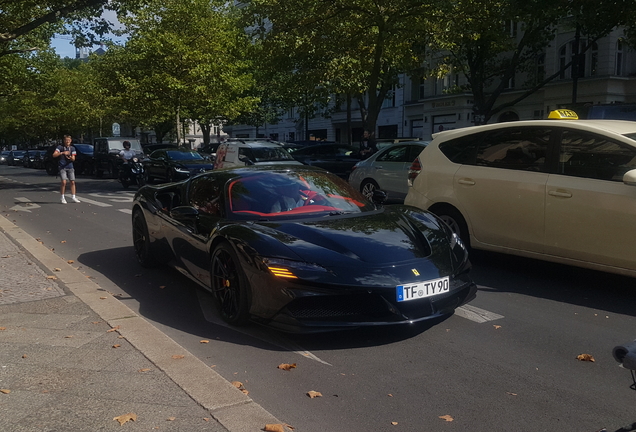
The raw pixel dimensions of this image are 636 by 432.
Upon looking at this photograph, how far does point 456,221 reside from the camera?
7812mm

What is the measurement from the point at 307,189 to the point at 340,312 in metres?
1.79

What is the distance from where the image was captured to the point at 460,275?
5293 mm

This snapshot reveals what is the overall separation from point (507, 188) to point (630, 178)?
1.51m

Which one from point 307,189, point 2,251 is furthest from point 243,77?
point 307,189

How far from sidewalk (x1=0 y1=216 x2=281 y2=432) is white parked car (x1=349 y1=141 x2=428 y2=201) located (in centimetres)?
847

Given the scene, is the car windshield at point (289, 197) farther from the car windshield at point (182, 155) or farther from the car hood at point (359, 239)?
the car windshield at point (182, 155)

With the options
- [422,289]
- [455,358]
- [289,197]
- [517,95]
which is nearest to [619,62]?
[517,95]

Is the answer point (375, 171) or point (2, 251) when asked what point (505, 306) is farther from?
point (375, 171)

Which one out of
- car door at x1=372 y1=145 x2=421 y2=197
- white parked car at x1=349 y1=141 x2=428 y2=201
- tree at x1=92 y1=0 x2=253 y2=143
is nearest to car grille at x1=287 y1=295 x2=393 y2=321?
white parked car at x1=349 y1=141 x2=428 y2=201

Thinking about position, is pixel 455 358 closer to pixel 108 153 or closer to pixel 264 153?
pixel 264 153

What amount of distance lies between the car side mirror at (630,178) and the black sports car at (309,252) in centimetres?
157

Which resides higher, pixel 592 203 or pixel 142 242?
pixel 592 203

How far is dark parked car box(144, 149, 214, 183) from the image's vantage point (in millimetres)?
20969

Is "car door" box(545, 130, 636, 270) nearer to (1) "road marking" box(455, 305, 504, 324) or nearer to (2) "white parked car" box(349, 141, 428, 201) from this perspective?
(1) "road marking" box(455, 305, 504, 324)
